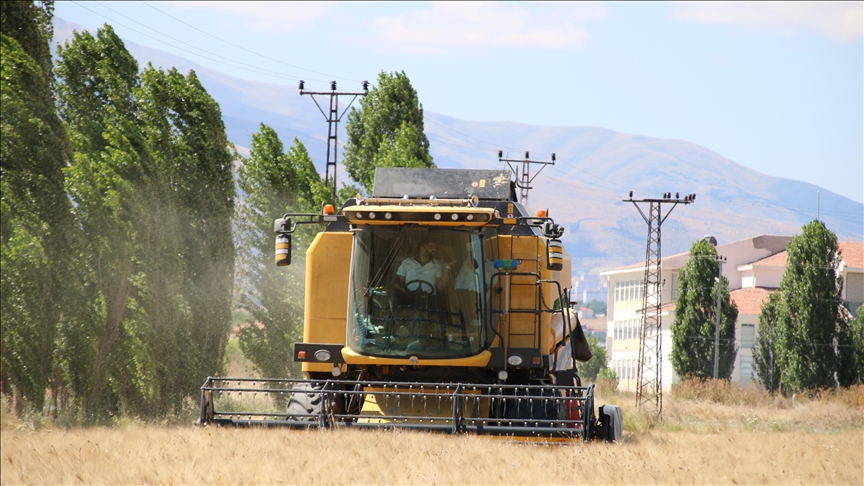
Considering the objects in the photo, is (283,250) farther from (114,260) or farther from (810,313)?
(810,313)

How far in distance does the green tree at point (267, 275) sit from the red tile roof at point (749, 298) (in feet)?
167

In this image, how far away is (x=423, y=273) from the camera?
34.1 feet

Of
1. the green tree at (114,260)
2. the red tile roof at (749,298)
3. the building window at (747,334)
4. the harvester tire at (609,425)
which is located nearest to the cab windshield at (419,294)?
the harvester tire at (609,425)

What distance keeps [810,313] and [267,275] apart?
35961 mm

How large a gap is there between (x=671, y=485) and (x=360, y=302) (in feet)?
16.0

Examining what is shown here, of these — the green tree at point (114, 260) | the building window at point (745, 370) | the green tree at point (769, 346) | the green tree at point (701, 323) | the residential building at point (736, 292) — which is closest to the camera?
the green tree at point (114, 260)

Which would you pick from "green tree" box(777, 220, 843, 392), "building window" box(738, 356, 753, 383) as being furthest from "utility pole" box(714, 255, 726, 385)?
"building window" box(738, 356, 753, 383)

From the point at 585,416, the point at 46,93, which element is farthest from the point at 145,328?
the point at 585,416

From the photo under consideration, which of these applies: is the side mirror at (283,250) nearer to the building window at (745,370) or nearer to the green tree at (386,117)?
the green tree at (386,117)

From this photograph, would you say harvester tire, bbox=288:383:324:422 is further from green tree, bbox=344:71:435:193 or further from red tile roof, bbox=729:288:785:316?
red tile roof, bbox=729:288:785:316

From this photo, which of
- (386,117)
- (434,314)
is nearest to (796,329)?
(386,117)

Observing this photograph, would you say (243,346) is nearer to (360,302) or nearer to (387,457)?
(360,302)

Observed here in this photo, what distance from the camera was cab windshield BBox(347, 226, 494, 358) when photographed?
10.3 meters

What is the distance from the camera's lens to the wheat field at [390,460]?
660cm
